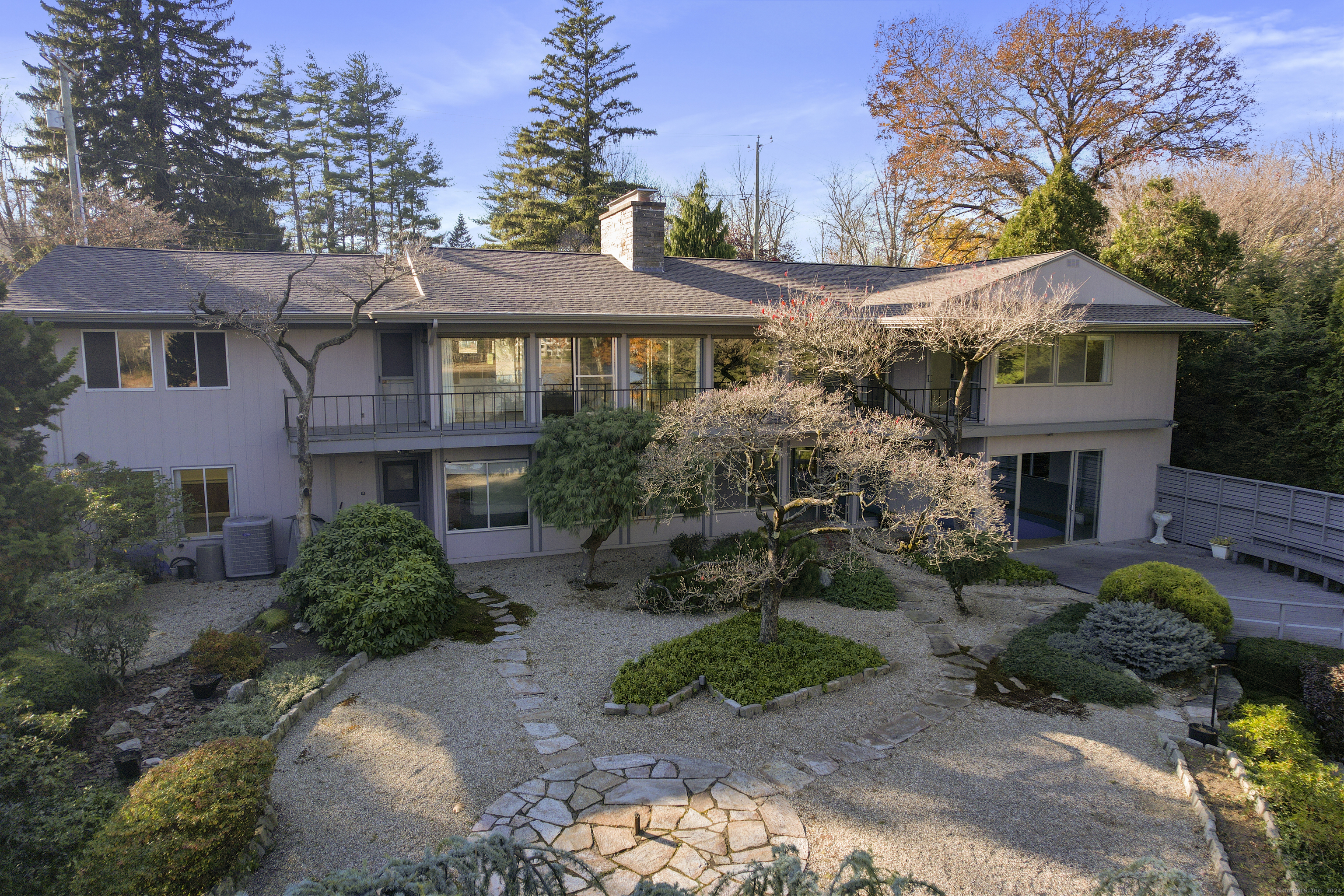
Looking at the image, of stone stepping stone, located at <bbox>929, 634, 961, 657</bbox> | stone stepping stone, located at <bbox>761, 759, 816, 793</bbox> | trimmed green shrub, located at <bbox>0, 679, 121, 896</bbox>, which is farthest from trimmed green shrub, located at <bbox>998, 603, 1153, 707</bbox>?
trimmed green shrub, located at <bbox>0, 679, 121, 896</bbox>

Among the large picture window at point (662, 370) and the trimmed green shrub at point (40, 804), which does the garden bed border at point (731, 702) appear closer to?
the trimmed green shrub at point (40, 804)

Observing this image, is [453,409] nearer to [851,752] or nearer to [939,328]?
[939,328]

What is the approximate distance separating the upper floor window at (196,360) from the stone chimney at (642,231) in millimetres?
8481

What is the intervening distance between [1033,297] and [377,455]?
12731mm

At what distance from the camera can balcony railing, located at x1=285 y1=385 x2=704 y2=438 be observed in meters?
13.4

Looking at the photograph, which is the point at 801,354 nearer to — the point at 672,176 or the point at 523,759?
the point at 523,759

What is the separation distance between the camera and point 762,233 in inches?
1421

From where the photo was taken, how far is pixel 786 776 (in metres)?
6.70

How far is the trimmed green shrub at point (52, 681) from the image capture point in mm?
6840

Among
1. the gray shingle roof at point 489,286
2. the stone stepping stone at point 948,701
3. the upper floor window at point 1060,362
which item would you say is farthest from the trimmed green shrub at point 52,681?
the upper floor window at point 1060,362

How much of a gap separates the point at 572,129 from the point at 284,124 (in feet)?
49.1

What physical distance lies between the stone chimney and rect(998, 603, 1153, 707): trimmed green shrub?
10.9 metres

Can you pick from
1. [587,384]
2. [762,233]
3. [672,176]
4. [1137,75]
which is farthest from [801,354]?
[672,176]

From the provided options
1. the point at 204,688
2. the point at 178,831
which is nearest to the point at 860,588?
the point at 204,688
